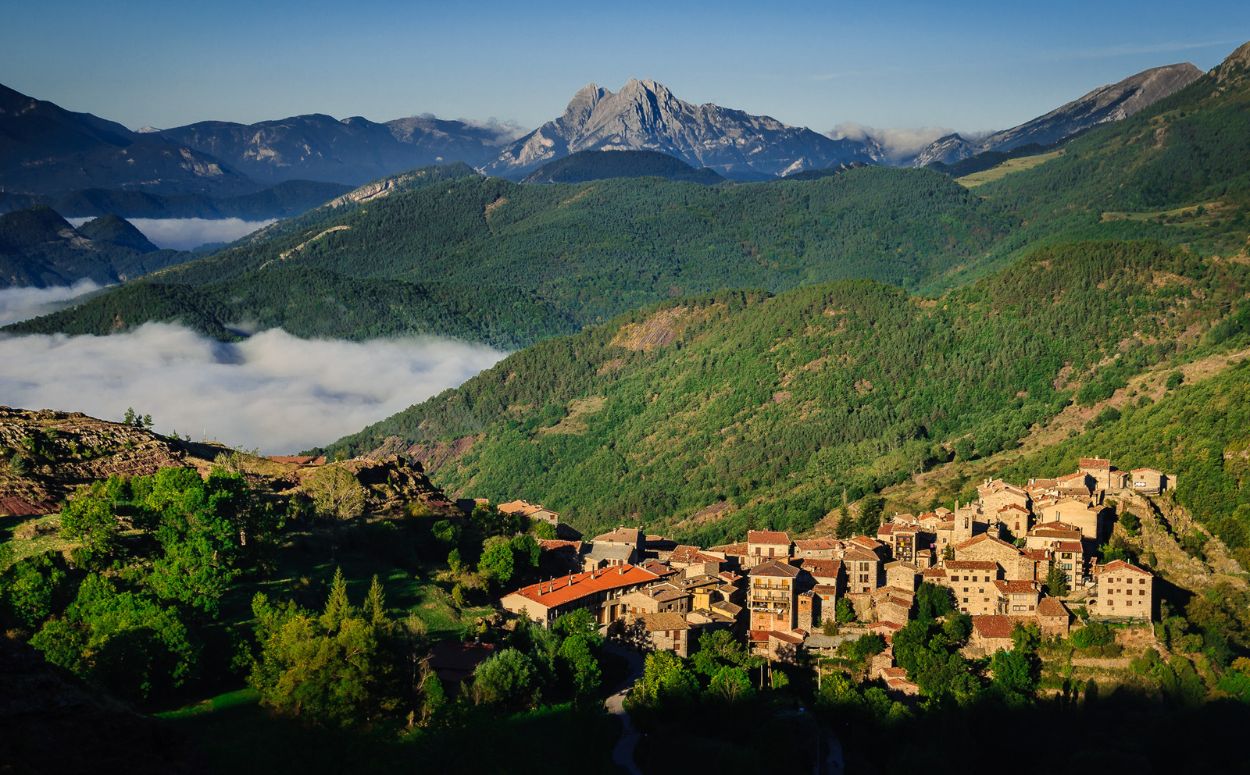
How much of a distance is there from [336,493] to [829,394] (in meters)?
88.6

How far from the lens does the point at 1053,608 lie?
6950 cm

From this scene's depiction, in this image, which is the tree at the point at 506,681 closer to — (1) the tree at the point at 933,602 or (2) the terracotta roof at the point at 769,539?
(1) the tree at the point at 933,602

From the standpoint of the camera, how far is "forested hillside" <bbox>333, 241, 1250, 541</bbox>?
132750 millimetres

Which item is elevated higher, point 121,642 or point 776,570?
point 121,642

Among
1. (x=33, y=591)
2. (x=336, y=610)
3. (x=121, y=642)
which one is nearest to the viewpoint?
(x=121, y=642)

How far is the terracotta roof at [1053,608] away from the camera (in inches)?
2724

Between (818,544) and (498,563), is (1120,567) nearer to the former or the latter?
(818,544)

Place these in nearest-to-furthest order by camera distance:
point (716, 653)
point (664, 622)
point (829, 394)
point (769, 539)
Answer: point (716, 653) < point (664, 622) < point (769, 539) < point (829, 394)

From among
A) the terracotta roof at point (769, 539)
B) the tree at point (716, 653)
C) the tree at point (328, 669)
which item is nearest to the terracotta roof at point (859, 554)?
the terracotta roof at point (769, 539)

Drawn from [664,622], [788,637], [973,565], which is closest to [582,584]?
[664,622]

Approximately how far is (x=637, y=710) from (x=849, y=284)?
13393 cm

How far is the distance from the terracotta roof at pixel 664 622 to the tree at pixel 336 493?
64.9 ft

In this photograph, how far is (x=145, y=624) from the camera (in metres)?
47.2

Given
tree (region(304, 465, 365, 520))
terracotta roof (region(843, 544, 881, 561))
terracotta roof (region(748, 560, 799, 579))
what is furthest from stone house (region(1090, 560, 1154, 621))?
tree (region(304, 465, 365, 520))
